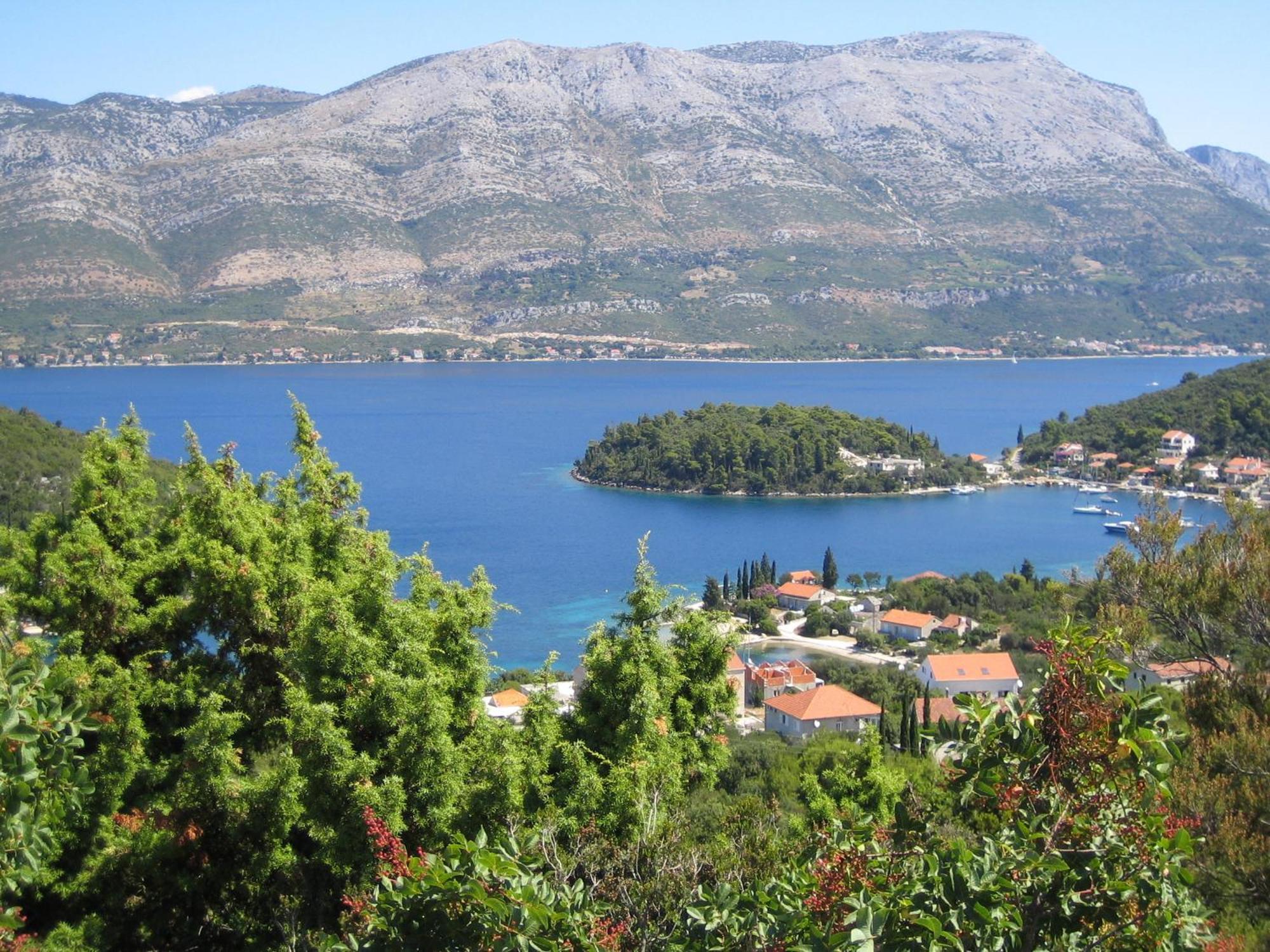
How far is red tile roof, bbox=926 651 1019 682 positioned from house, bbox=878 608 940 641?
4927 mm

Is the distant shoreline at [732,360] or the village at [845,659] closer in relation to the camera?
the village at [845,659]

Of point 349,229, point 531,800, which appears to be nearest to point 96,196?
point 349,229

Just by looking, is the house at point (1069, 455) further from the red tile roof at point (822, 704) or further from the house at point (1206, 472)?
the red tile roof at point (822, 704)

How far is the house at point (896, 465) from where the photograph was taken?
5438 cm

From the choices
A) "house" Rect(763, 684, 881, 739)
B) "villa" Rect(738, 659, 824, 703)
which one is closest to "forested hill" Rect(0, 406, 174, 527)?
"villa" Rect(738, 659, 824, 703)

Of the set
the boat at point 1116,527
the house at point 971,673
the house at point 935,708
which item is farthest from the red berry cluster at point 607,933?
the boat at point 1116,527

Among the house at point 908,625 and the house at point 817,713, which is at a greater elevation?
the house at point 817,713

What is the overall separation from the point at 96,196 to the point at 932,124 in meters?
114

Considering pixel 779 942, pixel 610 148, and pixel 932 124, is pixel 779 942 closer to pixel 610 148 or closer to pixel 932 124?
pixel 610 148

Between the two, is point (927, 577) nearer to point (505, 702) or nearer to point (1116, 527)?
point (1116, 527)

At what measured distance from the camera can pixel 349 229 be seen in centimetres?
13325

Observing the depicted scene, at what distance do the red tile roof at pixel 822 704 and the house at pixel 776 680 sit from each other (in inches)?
25.3

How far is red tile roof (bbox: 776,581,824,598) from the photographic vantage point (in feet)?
107

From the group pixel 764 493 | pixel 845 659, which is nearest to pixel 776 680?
pixel 845 659
